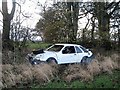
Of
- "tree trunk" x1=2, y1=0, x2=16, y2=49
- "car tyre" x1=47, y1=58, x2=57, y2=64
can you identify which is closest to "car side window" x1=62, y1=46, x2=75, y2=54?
"car tyre" x1=47, y1=58, x2=57, y2=64

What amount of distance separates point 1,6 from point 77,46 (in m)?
3.57

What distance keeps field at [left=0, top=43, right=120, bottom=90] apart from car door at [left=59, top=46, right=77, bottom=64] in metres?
0.27

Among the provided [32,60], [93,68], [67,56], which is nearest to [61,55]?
[67,56]

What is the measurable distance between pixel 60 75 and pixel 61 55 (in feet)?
3.89

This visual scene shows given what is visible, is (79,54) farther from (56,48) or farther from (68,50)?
(56,48)

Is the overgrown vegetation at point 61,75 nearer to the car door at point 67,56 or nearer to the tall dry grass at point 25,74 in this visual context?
the tall dry grass at point 25,74

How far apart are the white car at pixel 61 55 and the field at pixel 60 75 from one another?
0.27 metres

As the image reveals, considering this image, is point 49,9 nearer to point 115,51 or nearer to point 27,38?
point 27,38

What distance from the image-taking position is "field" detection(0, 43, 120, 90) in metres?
7.96

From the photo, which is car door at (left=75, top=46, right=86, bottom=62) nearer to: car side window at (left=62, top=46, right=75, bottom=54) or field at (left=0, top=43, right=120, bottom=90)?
car side window at (left=62, top=46, right=75, bottom=54)

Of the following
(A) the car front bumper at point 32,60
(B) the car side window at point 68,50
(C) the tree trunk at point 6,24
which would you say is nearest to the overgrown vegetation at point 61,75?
(A) the car front bumper at point 32,60

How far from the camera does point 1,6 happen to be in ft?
33.4

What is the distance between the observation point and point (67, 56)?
973cm

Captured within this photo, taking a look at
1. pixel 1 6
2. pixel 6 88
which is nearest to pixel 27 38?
pixel 1 6
